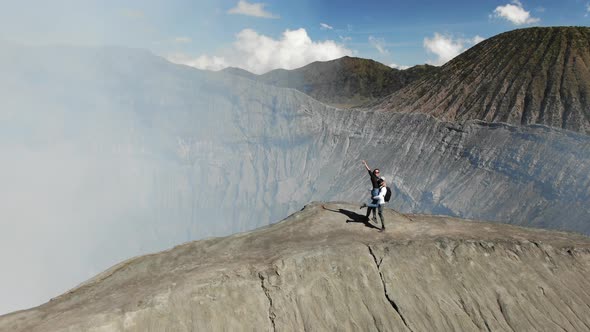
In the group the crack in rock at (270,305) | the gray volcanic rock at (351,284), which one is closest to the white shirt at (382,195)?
the gray volcanic rock at (351,284)

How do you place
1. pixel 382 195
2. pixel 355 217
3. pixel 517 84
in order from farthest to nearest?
pixel 517 84
pixel 355 217
pixel 382 195

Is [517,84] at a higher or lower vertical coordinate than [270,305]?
higher

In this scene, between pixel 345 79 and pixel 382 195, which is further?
pixel 345 79

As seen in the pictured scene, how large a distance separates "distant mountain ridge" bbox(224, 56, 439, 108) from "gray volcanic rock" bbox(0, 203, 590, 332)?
121 m

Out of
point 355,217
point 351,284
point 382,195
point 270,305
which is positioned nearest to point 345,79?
point 355,217

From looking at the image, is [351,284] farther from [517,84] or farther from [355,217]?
[517,84]

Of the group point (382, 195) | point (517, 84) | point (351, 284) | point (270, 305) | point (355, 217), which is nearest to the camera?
point (270, 305)

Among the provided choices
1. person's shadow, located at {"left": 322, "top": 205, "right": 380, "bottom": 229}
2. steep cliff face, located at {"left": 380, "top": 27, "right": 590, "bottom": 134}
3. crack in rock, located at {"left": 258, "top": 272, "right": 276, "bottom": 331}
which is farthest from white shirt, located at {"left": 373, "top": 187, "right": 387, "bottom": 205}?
steep cliff face, located at {"left": 380, "top": 27, "right": 590, "bottom": 134}

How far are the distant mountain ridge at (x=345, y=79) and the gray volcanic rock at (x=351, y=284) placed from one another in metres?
121

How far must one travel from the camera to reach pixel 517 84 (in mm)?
65625

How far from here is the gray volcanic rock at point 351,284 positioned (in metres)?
14.0

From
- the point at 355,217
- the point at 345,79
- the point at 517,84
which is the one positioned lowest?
the point at 355,217

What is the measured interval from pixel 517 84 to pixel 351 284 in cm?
6215

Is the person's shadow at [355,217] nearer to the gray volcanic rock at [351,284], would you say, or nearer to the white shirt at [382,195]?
the gray volcanic rock at [351,284]
